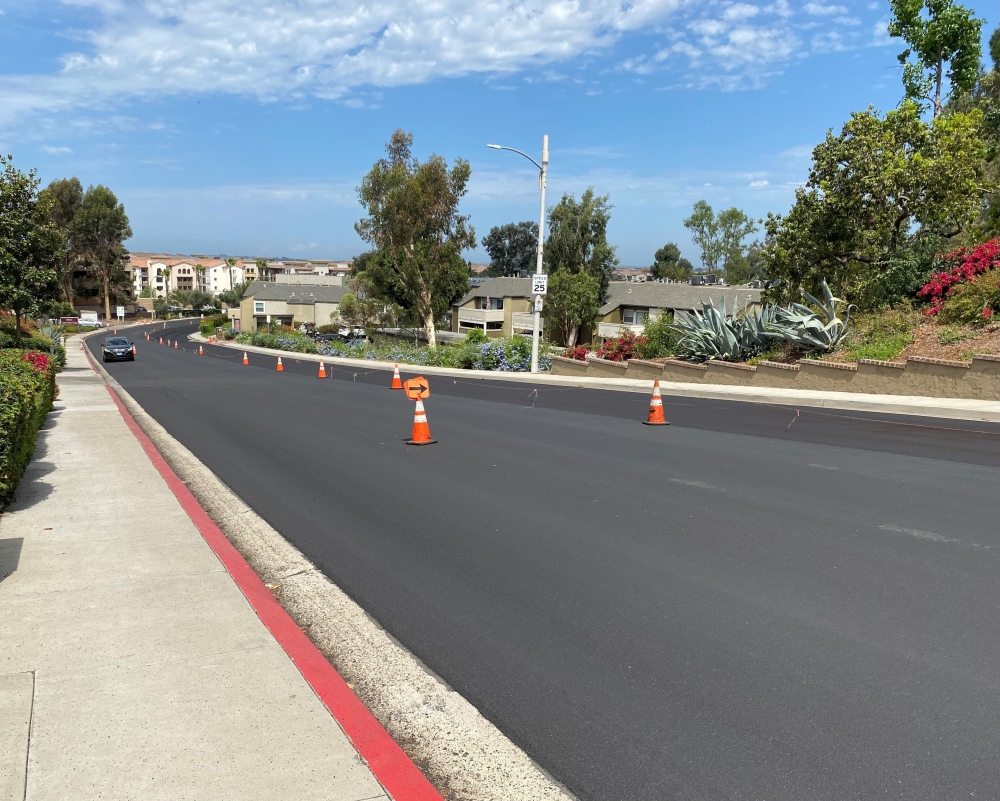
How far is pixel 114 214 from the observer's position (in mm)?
103375

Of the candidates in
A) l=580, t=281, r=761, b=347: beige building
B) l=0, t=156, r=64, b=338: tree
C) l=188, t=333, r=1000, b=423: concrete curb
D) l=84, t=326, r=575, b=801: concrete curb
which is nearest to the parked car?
l=0, t=156, r=64, b=338: tree

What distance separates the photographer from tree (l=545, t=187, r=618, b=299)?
5991cm

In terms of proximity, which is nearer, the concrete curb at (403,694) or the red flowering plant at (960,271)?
the concrete curb at (403,694)

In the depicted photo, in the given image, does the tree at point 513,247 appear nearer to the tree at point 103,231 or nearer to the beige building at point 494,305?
the beige building at point 494,305

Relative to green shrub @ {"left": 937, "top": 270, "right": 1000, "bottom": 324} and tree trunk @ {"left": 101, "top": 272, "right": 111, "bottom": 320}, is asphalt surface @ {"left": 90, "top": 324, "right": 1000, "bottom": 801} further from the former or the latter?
tree trunk @ {"left": 101, "top": 272, "right": 111, "bottom": 320}

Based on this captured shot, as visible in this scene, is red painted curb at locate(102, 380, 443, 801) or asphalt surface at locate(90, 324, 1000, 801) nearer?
red painted curb at locate(102, 380, 443, 801)

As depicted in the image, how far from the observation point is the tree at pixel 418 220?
166ft

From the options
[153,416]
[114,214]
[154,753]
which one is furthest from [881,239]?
[114,214]

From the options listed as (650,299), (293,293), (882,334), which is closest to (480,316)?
(650,299)

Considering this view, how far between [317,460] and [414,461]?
55.5 inches

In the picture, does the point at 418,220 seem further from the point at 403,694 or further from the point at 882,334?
the point at 403,694

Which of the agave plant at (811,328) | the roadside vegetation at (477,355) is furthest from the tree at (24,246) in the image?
the agave plant at (811,328)

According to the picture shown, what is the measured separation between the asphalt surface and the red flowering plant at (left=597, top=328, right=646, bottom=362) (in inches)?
456

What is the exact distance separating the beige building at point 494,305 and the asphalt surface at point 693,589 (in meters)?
62.5
